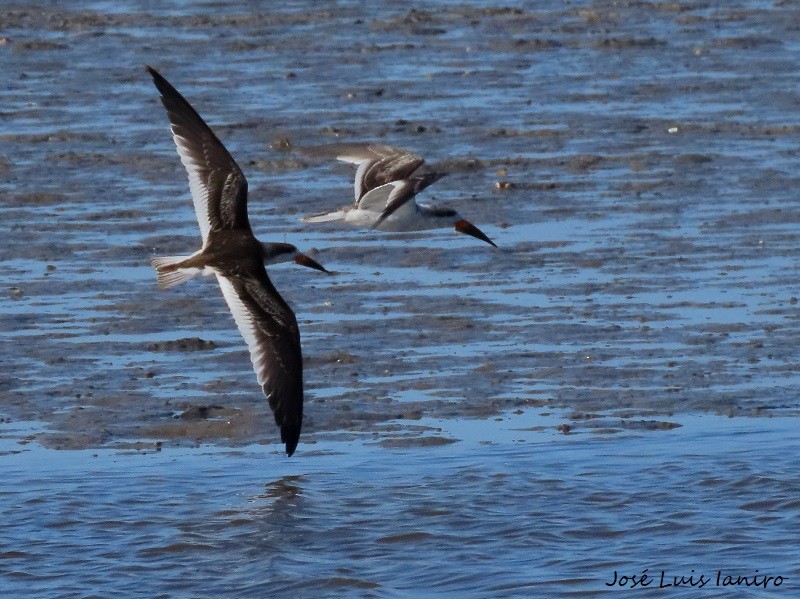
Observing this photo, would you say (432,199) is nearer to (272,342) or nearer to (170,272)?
(170,272)

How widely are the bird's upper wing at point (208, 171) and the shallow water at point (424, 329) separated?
2.93ft

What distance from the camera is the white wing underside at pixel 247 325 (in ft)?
28.7

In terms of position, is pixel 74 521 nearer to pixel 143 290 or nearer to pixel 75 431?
pixel 75 431

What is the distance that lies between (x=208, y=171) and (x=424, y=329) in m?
1.82

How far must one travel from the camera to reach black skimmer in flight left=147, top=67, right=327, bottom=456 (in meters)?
8.88

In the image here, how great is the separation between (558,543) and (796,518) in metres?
1.07

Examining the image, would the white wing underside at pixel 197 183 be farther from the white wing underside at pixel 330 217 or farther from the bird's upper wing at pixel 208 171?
the white wing underside at pixel 330 217

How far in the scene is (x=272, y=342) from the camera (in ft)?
29.0

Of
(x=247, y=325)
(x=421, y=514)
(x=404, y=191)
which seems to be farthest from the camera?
(x=404, y=191)

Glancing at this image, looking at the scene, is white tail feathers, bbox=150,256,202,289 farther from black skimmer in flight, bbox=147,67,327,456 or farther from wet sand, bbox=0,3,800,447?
wet sand, bbox=0,3,800,447

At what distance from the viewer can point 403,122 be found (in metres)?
15.3

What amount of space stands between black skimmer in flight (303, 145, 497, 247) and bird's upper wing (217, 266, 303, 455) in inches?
46.6

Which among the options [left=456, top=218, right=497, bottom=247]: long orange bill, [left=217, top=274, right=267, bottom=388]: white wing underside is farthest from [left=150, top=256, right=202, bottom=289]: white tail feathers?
[left=456, top=218, right=497, bottom=247]: long orange bill

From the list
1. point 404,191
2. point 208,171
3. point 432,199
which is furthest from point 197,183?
point 432,199
